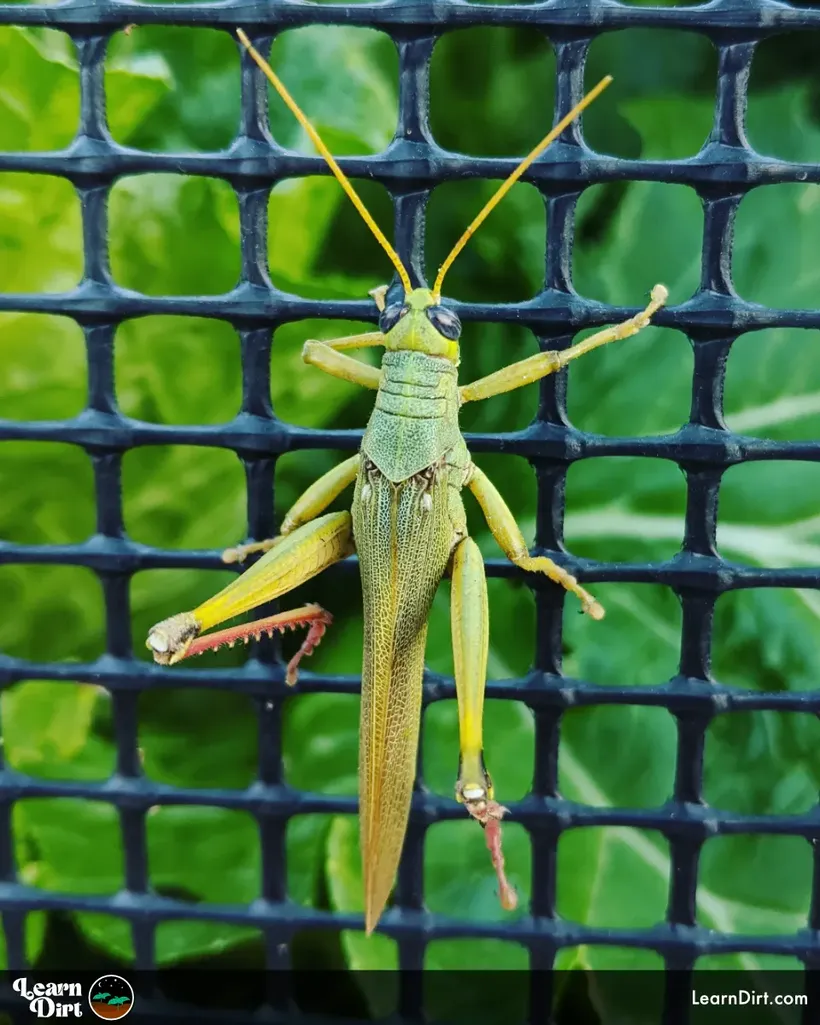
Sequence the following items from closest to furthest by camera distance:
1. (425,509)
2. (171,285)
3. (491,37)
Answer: (425,509), (171,285), (491,37)

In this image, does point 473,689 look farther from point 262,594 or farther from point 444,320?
point 444,320

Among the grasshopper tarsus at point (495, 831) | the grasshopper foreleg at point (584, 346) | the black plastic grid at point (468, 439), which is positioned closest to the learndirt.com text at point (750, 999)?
the black plastic grid at point (468, 439)

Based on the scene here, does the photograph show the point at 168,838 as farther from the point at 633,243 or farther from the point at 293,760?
the point at 633,243

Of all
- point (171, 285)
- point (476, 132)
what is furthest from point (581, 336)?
point (171, 285)

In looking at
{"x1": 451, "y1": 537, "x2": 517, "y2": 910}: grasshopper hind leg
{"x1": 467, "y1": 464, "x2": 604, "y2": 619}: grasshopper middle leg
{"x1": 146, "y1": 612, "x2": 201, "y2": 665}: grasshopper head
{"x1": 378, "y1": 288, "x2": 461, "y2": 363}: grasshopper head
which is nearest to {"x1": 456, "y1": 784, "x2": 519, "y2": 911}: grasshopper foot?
{"x1": 451, "y1": 537, "x2": 517, "y2": 910}: grasshopper hind leg

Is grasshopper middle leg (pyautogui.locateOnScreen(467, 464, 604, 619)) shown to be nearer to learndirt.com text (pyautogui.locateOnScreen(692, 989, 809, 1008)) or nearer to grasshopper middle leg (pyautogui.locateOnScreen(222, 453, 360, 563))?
grasshopper middle leg (pyautogui.locateOnScreen(222, 453, 360, 563))

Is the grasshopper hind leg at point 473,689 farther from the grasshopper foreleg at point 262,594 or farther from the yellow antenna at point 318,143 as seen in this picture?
the yellow antenna at point 318,143
